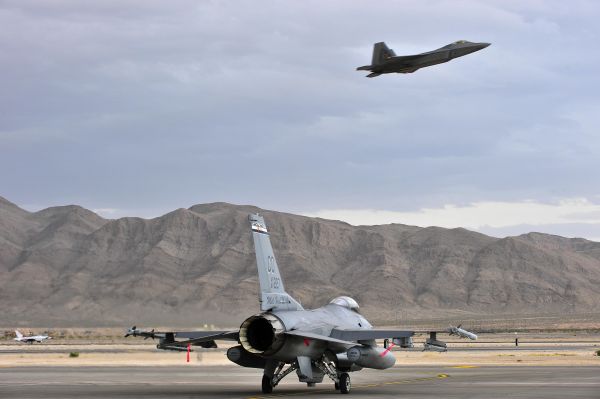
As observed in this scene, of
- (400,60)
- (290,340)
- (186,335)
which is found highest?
(400,60)

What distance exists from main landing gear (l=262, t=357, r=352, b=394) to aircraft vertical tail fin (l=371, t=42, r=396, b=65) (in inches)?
885

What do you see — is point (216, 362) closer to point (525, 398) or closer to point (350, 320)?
point (350, 320)

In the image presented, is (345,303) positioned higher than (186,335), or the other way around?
(345,303)

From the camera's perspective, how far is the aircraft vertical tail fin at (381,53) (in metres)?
52.5

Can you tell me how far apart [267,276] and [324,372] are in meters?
4.10

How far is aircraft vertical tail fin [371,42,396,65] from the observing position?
172ft

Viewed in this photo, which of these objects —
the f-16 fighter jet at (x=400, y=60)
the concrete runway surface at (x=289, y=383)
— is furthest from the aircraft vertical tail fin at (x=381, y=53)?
the concrete runway surface at (x=289, y=383)

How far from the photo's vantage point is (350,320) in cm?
3672

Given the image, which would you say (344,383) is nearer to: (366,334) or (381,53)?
(366,334)

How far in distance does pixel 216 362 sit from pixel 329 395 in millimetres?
26016

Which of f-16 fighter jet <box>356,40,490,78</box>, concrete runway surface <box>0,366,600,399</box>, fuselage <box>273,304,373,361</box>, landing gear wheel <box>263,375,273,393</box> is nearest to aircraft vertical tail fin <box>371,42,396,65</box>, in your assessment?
f-16 fighter jet <box>356,40,490,78</box>

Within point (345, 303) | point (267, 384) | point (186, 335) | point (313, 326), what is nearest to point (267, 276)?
point (313, 326)

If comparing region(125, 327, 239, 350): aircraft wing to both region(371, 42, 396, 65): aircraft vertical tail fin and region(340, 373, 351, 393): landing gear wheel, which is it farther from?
region(371, 42, 396, 65): aircraft vertical tail fin

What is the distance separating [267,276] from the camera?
33.2 meters
